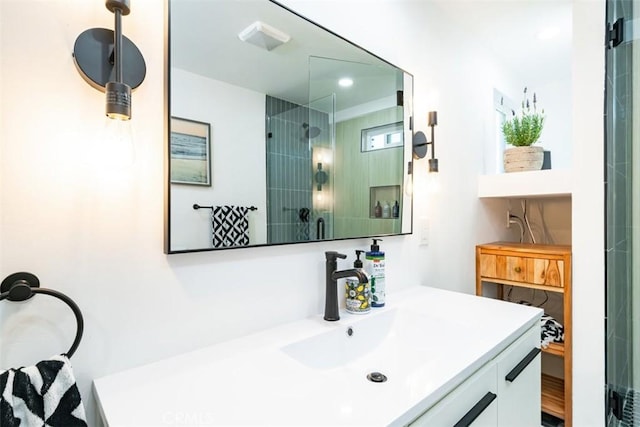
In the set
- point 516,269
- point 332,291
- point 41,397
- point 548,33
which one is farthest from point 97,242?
point 548,33

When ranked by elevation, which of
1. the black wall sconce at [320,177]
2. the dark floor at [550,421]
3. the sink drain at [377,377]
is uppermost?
the black wall sconce at [320,177]

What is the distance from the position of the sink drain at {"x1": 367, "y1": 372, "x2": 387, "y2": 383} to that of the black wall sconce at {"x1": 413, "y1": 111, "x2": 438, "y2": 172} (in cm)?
102

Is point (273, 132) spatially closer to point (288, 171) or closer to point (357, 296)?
point (288, 171)

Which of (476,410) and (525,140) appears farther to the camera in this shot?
(525,140)

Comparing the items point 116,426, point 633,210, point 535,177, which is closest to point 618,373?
point 633,210

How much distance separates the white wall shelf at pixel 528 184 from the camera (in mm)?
1812

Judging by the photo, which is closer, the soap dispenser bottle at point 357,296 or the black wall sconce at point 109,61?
the black wall sconce at point 109,61

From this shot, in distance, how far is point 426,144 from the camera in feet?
5.34

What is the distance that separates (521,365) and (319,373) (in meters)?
0.74

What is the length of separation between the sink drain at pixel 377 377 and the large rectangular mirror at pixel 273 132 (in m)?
0.46

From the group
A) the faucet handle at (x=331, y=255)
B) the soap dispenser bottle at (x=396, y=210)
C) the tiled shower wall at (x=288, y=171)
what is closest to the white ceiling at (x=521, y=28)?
the soap dispenser bottle at (x=396, y=210)

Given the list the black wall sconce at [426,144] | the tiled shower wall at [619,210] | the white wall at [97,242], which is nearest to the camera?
the white wall at [97,242]

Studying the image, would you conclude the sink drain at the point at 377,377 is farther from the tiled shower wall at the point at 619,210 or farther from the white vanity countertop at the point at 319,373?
the tiled shower wall at the point at 619,210

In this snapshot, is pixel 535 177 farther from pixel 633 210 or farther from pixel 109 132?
pixel 109 132
